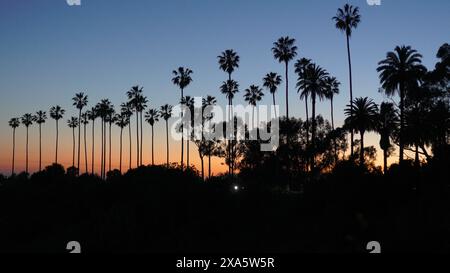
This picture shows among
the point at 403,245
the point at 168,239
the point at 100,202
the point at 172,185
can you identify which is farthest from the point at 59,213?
the point at 403,245

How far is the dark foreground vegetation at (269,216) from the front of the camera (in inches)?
1316

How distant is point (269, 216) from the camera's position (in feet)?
138

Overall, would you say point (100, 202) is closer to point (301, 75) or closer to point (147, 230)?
point (147, 230)

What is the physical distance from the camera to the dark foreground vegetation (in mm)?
33438

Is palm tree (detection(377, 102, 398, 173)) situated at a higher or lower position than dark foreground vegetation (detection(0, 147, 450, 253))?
higher

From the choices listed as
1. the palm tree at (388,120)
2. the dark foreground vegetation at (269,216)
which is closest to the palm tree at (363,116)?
the palm tree at (388,120)

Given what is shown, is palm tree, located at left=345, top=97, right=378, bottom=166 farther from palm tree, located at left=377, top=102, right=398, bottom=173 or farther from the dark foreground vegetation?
the dark foreground vegetation

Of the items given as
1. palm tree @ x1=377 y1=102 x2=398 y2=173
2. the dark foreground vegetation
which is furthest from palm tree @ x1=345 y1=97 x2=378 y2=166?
the dark foreground vegetation

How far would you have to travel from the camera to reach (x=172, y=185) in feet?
156

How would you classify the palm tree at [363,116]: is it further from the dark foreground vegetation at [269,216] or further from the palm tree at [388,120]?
the dark foreground vegetation at [269,216]

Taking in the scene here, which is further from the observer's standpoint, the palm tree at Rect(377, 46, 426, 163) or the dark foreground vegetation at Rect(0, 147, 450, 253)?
the palm tree at Rect(377, 46, 426, 163)

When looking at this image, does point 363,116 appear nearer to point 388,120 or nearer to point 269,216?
point 388,120

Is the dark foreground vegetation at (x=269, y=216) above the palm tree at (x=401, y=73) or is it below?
below

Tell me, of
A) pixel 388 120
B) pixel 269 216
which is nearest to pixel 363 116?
pixel 388 120
